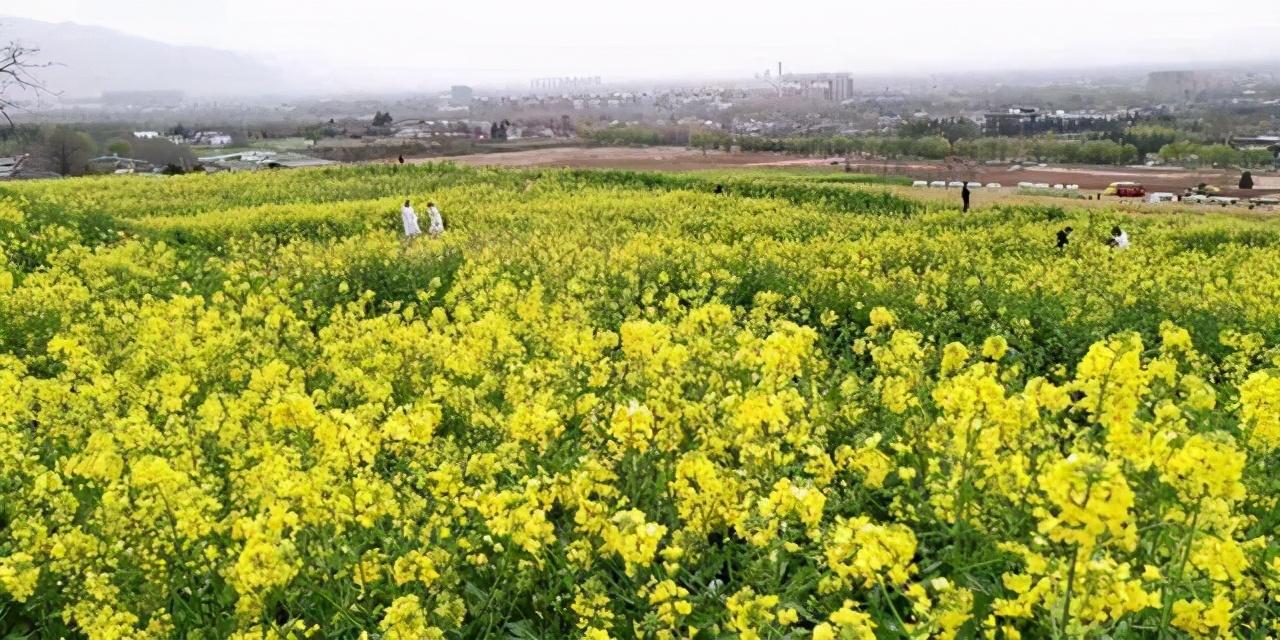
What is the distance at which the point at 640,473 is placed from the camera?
4.48 m

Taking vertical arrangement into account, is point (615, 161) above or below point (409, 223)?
above

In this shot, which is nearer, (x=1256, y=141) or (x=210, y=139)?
(x=1256, y=141)

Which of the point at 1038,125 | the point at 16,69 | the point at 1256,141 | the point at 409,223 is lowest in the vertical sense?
the point at 409,223

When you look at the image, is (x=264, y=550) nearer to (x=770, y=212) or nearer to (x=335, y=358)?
(x=335, y=358)

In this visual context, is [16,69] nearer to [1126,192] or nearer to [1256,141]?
[1126,192]

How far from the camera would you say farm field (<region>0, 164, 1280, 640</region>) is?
2943 mm

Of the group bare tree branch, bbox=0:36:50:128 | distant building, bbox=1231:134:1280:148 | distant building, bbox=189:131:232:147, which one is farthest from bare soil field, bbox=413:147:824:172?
distant building, bbox=189:131:232:147

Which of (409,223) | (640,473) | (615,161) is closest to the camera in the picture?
(640,473)

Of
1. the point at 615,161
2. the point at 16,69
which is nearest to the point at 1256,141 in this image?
the point at 615,161

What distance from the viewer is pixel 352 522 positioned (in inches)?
157

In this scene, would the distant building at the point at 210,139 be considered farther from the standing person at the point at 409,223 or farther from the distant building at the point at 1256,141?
the distant building at the point at 1256,141

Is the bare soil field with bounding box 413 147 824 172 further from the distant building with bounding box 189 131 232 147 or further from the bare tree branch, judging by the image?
the distant building with bounding box 189 131 232 147

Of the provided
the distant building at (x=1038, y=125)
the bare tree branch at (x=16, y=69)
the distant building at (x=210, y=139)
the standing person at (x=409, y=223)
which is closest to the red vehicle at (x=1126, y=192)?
the standing person at (x=409, y=223)

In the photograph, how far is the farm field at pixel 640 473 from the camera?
2.94m
